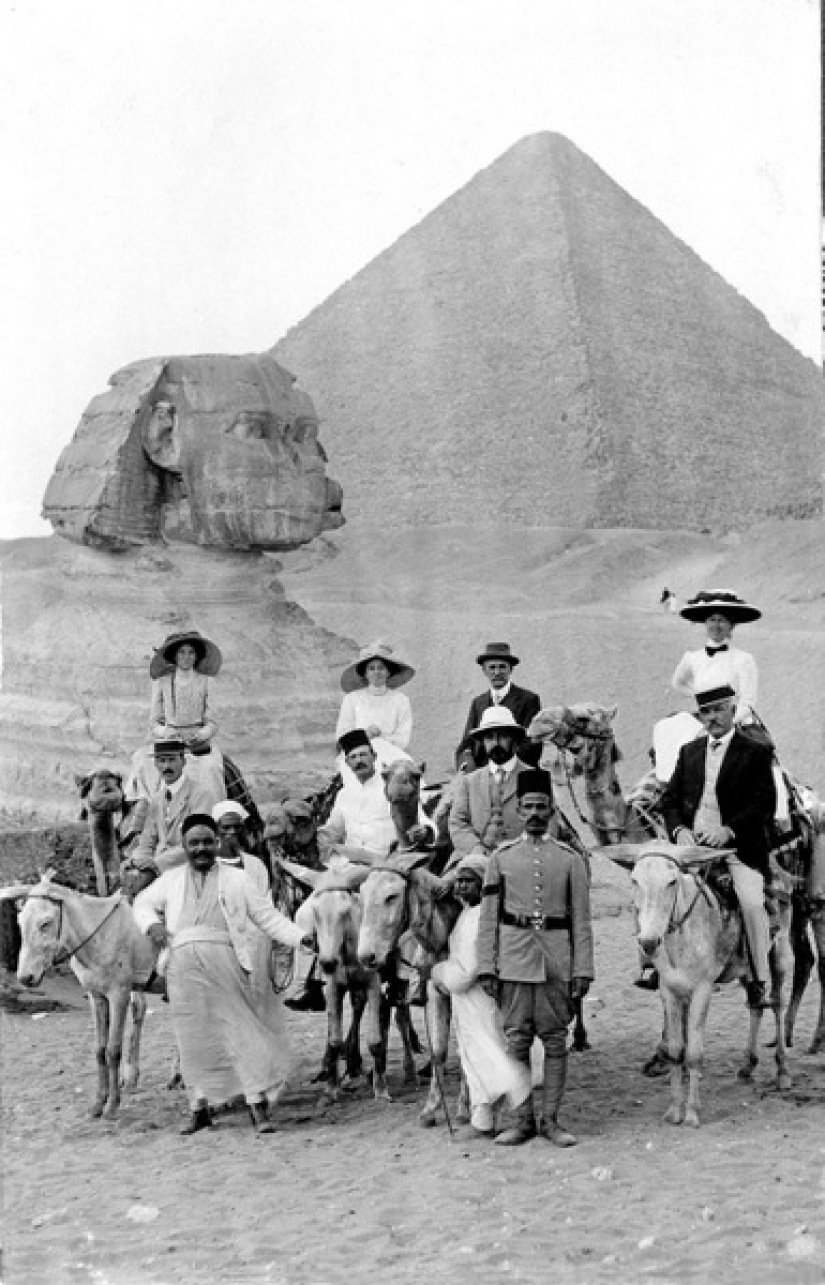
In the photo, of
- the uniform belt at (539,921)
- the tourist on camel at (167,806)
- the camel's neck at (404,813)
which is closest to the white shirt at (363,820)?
the camel's neck at (404,813)

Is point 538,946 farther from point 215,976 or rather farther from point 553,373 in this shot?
point 553,373

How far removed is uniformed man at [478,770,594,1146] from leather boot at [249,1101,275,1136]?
1.05m

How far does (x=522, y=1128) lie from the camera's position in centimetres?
851

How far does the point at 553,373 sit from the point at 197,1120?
214ft

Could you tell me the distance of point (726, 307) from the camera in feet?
276

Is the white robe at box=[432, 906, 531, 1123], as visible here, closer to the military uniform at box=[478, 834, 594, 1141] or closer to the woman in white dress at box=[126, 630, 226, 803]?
the military uniform at box=[478, 834, 594, 1141]

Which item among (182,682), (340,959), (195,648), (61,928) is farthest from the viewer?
(182,682)

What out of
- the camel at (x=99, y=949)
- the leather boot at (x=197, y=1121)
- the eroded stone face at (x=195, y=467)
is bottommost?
the leather boot at (x=197, y=1121)

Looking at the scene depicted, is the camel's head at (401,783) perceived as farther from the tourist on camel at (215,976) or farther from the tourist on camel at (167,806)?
the tourist on camel at (167,806)

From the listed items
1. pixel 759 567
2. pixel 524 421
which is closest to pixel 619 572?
pixel 759 567

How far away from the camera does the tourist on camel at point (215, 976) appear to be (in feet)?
29.2

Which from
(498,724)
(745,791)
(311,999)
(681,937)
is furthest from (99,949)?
(745,791)

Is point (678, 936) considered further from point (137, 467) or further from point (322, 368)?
point (322, 368)

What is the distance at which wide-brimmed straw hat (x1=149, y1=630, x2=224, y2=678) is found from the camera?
12516 mm
